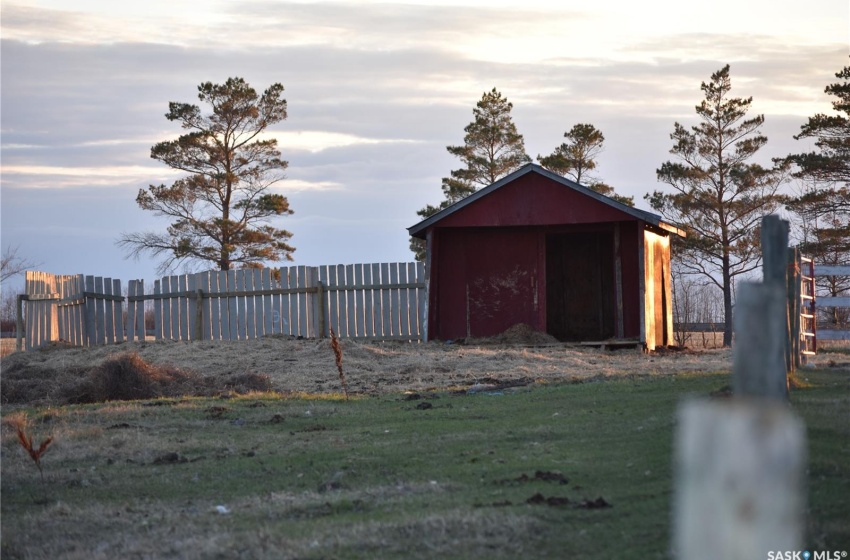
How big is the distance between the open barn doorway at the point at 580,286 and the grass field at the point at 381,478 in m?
13.8

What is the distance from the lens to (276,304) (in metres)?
27.4

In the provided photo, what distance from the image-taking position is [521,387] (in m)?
15.1

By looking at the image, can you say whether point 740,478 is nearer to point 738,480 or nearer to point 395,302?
point 738,480

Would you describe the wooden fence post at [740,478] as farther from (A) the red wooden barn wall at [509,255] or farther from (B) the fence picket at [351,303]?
(B) the fence picket at [351,303]

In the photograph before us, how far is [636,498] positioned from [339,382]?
37.3 ft

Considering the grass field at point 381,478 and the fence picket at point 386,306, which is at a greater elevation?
the fence picket at point 386,306

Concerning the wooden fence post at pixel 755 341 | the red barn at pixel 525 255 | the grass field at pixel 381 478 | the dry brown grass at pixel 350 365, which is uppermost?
the red barn at pixel 525 255

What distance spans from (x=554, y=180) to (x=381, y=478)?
1693 cm

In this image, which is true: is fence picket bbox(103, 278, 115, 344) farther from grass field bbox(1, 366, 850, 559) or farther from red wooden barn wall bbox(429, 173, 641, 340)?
grass field bbox(1, 366, 850, 559)

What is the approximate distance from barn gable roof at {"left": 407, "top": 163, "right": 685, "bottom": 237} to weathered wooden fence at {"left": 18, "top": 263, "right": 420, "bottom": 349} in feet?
6.53

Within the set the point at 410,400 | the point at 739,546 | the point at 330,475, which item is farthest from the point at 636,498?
the point at 410,400

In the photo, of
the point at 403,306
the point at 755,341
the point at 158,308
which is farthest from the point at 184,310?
the point at 755,341

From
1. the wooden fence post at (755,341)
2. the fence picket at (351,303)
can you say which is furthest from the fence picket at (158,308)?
the wooden fence post at (755,341)

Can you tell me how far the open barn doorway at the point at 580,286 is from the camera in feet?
88.9
